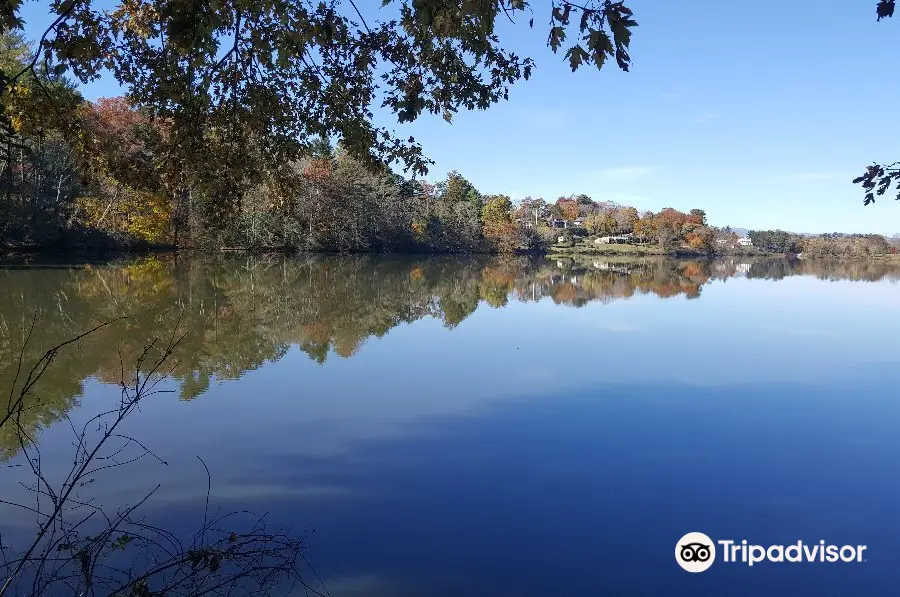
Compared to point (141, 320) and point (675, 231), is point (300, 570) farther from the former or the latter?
point (675, 231)

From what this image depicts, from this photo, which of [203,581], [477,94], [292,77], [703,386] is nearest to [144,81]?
[292,77]

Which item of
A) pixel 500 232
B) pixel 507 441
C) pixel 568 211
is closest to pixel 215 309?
pixel 507 441

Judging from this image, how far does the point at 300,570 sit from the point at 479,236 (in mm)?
55940

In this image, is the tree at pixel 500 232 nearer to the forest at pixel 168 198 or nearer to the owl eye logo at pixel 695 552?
the forest at pixel 168 198

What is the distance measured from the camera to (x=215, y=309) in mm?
13266

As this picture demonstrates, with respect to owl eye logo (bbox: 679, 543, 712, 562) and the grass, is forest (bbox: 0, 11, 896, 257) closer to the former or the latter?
the grass

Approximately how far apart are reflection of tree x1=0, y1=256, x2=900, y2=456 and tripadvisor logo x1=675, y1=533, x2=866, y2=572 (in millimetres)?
4022

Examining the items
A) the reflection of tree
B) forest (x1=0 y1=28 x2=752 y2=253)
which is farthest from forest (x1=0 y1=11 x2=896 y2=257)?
the reflection of tree

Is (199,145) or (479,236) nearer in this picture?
(199,145)

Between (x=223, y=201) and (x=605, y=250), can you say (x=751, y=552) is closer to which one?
(x=223, y=201)

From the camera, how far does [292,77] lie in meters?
5.26

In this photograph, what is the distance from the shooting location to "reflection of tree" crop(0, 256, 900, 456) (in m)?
7.97

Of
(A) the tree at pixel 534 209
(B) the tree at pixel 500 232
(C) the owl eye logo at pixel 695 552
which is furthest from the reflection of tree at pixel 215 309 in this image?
(A) the tree at pixel 534 209

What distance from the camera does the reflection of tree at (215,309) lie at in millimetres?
7969
